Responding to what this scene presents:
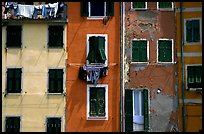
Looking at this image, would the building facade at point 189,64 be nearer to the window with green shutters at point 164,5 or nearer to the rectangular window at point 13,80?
the window with green shutters at point 164,5

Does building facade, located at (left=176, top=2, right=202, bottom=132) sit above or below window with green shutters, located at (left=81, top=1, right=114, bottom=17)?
below

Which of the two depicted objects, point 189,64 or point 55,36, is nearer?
point 189,64

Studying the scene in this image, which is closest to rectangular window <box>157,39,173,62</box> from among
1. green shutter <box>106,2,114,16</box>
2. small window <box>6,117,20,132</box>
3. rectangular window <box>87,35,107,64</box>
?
rectangular window <box>87,35,107,64</box>

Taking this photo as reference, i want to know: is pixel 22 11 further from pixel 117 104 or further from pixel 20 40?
pixel 117 104

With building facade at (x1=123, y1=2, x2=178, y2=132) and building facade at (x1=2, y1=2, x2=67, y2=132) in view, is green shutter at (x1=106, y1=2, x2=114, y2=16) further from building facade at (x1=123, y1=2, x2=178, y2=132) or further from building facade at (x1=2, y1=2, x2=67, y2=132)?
building facade at (x1=2, y1=2, x2=67, y2=132)

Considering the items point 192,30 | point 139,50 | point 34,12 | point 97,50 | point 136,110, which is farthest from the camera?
point 34,12

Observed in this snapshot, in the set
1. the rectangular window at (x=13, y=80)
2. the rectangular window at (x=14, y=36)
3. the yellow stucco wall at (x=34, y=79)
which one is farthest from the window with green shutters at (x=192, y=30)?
the rectangular window at (x=13, y=80)

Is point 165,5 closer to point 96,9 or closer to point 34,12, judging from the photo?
point 96,9

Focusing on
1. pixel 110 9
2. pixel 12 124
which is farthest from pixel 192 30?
pixel 12 124

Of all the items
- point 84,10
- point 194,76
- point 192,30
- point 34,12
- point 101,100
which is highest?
point 84,10
